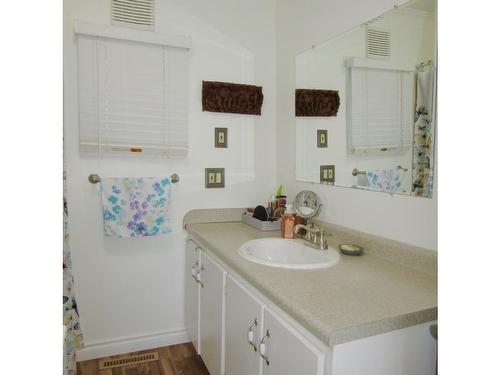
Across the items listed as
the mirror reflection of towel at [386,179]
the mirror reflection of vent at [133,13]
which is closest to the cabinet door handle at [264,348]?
the mirror reflection of towel at [386,179]

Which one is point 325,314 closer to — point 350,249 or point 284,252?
point 350,249

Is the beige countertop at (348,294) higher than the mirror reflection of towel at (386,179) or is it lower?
lower

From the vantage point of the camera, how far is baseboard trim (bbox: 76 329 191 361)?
2215 mm

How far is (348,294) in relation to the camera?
45.5 inches

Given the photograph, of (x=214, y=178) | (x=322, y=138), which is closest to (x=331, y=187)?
(x=322, y=138)

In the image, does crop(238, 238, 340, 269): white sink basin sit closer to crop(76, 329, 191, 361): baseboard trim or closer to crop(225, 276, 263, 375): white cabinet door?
crop(225, 276, 263, 375): white cabinet door

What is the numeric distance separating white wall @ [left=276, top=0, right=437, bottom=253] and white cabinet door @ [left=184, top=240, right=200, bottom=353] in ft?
2.41

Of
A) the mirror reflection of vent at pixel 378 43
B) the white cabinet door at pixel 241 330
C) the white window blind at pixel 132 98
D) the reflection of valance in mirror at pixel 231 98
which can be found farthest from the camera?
the reflection of valance in mirror at pixel 231 98

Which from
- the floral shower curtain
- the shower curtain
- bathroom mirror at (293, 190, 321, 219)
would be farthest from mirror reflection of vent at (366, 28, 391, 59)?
the floral shower curtain

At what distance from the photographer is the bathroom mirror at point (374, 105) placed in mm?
A: 1406

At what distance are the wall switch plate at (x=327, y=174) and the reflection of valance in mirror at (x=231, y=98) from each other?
669 millimetres

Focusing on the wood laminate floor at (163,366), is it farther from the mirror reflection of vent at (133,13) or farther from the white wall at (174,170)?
the mirror reflection of vent at (133,13)
